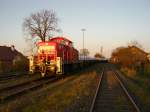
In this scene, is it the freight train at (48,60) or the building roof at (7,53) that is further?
the building roof at (7,53)

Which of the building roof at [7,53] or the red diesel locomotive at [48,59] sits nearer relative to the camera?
the red diesel locomotive at [48,59]

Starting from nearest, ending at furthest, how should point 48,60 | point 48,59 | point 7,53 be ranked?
point 48,60 < point 48,59 < point 7,53

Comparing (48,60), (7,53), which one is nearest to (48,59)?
(48,60)

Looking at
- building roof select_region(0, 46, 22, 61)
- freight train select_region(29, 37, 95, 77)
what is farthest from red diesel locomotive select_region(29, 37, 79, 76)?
building roof select_region(0, 46, 22, 61)

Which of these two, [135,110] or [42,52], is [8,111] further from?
[42,52]

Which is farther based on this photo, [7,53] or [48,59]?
[7,53]

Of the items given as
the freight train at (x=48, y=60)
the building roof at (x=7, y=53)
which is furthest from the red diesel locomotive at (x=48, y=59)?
the building roof at (x=7, y=53)

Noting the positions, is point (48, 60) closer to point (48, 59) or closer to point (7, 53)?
point (48, 59)

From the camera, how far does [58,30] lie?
186 ft

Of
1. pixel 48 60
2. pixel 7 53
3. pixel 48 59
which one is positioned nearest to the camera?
pixel 48 60

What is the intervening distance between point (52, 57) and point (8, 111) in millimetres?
14465

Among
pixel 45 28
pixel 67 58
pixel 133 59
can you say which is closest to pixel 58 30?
pixel 45 28

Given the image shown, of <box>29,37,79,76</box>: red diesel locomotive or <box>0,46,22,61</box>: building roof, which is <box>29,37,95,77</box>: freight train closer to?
<box>29,37,79,76</box>: red diesel locomotive

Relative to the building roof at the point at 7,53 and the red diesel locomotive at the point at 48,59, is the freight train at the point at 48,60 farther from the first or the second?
the building roof at the point at 7,53
